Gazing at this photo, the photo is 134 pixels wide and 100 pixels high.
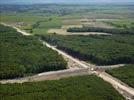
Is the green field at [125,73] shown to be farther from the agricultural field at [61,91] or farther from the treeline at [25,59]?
the treeline at [25,59]

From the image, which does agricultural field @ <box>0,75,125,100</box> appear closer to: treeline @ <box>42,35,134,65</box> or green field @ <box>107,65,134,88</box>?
green field @ <box>107,65,134,88</box>

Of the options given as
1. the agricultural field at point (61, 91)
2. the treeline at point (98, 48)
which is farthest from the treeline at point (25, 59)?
the agricultural field at point (61, 91)

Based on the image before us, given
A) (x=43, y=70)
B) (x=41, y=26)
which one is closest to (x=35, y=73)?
(x=43, y=70)

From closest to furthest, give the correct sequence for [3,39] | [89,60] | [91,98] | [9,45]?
[91,98] → [89,60] → [9,45] → [3,39]

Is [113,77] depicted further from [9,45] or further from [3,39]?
[3,39]

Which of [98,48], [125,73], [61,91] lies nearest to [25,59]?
[125,73]
